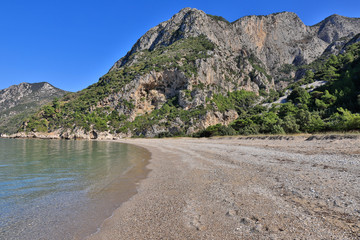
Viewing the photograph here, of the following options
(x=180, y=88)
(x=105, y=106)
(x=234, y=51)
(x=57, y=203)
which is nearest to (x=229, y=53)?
(x=234, y=51)

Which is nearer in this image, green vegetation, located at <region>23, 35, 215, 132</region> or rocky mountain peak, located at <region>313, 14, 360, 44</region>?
green vegetation, located at <region>23, 35, 215, 132</region>

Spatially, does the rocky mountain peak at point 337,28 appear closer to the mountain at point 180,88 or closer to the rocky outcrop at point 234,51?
the rocky outcrop at point 234,51

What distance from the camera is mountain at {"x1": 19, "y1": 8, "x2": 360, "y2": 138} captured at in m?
91.9

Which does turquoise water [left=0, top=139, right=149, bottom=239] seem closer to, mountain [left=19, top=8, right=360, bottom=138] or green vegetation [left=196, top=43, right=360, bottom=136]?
green vegetation [left=196, top=43, right=360, bottom=136]

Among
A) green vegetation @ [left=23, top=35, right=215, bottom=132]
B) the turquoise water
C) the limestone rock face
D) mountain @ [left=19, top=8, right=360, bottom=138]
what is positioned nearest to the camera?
the turquoise water

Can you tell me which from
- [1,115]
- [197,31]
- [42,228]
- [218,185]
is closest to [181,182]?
[218,185]

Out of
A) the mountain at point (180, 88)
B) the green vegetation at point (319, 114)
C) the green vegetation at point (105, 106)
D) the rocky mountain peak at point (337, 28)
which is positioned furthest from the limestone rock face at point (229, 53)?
the green vegetation at point (319, 114)

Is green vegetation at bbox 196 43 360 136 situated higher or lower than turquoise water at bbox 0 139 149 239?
higher

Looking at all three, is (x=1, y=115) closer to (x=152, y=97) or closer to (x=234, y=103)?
(x=152, y=97)

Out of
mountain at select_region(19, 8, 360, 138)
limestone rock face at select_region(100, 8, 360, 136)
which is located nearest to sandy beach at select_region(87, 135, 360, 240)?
mountain at select_region(19, 8, 360, 138)

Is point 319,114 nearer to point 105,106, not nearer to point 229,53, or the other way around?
point 105,106

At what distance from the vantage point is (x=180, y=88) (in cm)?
10844

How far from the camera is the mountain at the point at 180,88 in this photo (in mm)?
91875

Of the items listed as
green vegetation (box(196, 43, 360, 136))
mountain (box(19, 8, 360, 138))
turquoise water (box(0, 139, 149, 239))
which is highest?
mountain (box(19, 8, 360, 138))
